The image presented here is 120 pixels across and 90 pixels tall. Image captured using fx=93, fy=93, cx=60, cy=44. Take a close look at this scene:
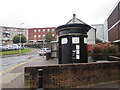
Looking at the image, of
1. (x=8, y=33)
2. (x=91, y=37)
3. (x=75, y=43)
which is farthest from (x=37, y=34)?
(x=75, y=43)

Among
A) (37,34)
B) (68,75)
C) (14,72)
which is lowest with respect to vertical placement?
(14,72)

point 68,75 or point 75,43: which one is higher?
point 75,43

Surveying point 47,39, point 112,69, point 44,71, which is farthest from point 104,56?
point 47,39

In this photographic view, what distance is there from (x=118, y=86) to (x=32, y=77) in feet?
12.5

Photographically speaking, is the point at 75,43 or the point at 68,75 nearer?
the point at 68,75

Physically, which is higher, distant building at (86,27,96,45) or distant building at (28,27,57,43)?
distant building at (28,27,57,43)

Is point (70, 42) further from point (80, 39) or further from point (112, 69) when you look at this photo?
point (112, 69)

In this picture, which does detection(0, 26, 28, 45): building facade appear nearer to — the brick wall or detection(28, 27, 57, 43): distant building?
detection(28, 27, 57, 43): distant building

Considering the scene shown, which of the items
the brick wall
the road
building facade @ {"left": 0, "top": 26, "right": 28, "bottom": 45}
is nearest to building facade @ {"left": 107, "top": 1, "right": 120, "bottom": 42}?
the road

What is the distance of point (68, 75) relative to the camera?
4.21 metres

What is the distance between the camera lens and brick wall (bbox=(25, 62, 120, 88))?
404 cm

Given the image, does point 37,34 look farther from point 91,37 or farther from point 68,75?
point 68,75

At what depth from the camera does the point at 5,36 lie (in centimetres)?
7244

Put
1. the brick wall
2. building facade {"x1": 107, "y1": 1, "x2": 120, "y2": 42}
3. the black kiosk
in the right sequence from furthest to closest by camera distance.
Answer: building facade {"x1": 107, "y1": 1, "x2": 120, "y2": 42}
the black kiosk
the brick wall
